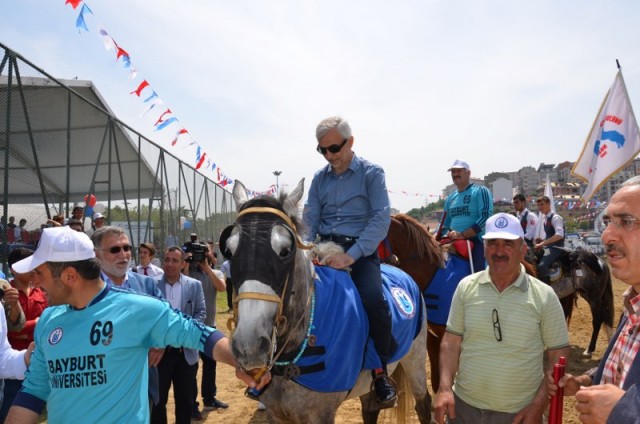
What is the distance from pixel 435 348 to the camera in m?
5.73

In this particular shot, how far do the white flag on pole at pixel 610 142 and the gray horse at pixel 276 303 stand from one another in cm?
567

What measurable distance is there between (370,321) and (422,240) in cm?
270

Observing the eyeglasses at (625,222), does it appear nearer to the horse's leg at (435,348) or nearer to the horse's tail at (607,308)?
the horse's leg at (435,348)

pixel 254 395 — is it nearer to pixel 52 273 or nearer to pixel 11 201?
pixel 52 273

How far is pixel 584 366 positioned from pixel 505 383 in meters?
6.28

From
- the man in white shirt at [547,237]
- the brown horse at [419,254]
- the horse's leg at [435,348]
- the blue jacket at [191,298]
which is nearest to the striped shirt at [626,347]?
the horse's leg at [435,348]

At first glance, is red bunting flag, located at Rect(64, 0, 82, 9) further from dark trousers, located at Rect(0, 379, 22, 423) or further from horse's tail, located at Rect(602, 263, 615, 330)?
horse's tail, located at Rect(602, 263, 615, 330)

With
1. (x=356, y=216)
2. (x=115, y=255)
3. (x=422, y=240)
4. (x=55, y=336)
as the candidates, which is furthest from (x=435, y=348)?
(x=55, y=336)

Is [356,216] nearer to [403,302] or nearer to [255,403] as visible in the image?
[403,302]

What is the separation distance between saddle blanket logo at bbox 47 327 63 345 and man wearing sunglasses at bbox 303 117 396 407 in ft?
5.42

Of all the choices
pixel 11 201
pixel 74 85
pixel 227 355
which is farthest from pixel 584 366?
pixel 74 85

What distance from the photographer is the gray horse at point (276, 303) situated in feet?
7.50

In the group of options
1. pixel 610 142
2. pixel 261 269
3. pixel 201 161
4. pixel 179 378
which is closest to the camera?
pixel 261 269

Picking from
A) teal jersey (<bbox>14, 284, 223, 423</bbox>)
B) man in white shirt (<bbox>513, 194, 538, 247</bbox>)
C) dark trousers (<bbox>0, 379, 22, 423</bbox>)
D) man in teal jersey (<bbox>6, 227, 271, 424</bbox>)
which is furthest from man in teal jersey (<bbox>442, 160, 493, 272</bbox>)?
dark trousers (<bbox>0, 379, 22, 423</bbox>)
